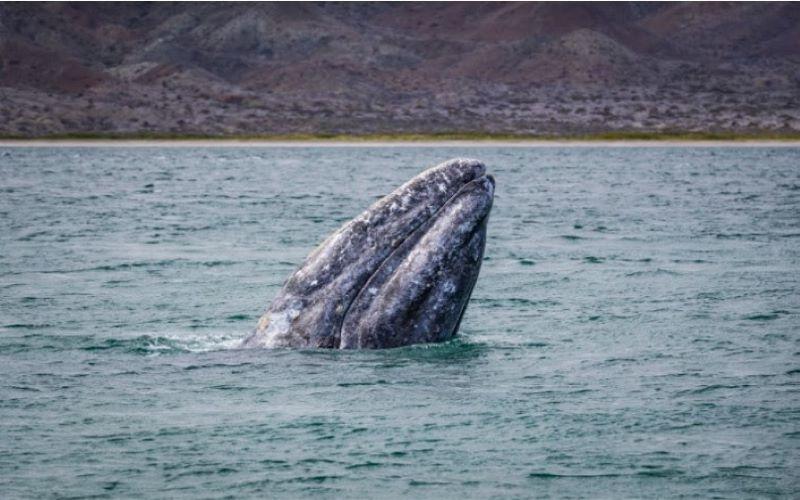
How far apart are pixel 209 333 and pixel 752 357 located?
6163 millimetres

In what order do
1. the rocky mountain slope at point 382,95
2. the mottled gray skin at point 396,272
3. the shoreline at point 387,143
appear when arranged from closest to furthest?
the mottled gray skin at point 396,272 → the shoreline at point 387,143 → the rocky mountain slope at point 382,95

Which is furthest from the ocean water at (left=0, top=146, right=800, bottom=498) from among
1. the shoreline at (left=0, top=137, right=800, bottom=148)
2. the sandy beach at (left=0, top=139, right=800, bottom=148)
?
the shoreline at (left=0, top=137, right=800, bottom=148)

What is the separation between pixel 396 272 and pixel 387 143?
115324mm

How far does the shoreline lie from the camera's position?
122 m

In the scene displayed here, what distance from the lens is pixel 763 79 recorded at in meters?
184

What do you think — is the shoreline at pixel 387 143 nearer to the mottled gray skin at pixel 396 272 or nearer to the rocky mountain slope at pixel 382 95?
the rocky mountain slope at pixel 382 95

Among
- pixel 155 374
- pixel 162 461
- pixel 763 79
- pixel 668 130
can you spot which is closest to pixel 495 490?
pixel 162 461

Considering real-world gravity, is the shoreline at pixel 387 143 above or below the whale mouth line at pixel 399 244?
below

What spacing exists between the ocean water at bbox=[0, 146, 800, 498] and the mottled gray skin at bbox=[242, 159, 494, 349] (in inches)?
10.4

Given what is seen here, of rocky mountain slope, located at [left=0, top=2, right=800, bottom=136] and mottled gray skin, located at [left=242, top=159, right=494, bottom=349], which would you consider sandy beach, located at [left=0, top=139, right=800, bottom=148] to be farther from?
mottled gray skin, located at [left=242, top=159, right=494, bottom=349]

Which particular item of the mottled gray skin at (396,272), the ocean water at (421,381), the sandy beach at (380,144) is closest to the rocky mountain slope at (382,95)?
the sandy beach at (380,144)

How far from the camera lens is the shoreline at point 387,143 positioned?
122 meters

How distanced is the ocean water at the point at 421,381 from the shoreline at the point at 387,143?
9488 centimetres

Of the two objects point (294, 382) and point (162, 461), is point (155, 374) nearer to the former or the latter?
point (294, 382)
